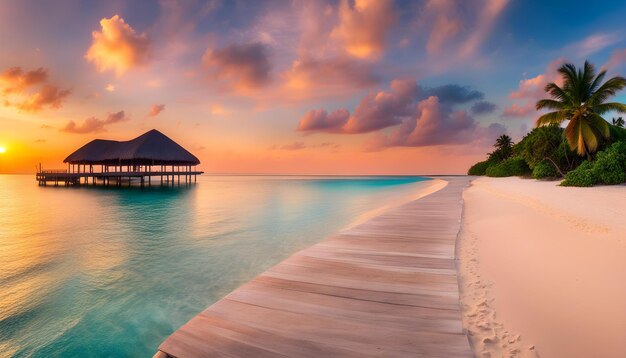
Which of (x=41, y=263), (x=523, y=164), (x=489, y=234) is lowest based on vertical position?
(x=41, y=263)

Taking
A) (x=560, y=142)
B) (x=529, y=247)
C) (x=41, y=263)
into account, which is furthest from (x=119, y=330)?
(x=560, y=142)

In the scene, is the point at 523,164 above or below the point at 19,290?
above

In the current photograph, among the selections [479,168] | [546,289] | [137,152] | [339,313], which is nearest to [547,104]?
[546,289]

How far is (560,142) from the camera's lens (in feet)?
91.8

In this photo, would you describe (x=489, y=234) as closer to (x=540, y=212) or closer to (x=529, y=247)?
(x=529, y=247)

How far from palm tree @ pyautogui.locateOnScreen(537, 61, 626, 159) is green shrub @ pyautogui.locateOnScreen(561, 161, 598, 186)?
2548 mm

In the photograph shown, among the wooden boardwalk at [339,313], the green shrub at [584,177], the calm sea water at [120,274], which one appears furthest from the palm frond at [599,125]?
the wooden boardwalk at [339,313]

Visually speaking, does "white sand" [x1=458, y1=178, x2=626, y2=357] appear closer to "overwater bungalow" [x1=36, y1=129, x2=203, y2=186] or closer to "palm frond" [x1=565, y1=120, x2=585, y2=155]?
"palm frond" [x1=565, y1=120, x2=585, y2=155]

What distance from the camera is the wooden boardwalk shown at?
211cm

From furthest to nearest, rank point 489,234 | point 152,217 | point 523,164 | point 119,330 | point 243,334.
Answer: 1. point 523,164
2. point 152,217
3. point 489,234
4. point 119,330
5. point 243,334

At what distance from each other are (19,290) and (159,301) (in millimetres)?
2975

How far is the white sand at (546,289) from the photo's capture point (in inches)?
98.1

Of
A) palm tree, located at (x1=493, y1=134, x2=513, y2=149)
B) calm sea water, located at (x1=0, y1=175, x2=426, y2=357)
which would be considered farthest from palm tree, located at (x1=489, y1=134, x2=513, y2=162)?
calm sea water, located at (x1=0, y1=175, x2=426, y2=357)

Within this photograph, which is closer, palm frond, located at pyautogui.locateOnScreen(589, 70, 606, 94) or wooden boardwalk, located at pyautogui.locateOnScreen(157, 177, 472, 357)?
wooden boardwalk, located at pyautogui.locateOnScreen(157, 177, 472, 357)
